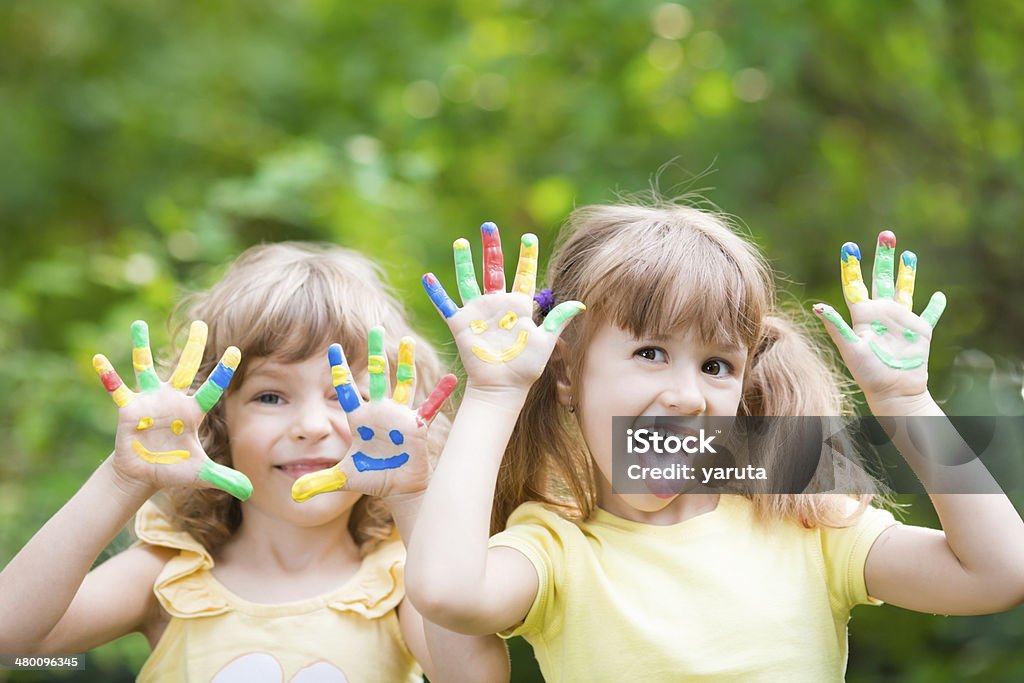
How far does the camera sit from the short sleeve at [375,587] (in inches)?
83.6

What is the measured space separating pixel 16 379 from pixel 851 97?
3.17 meters

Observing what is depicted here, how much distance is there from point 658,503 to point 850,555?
0.33 m

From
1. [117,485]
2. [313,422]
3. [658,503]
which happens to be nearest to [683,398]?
[658,503]

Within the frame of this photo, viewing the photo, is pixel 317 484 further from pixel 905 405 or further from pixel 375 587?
pixel 905 405

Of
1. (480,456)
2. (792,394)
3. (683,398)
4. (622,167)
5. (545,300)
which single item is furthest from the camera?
(622,167)

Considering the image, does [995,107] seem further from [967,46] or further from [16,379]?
[16,379]

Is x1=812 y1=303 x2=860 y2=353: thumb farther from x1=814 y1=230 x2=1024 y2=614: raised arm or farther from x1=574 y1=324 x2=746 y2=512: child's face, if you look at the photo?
x1=574 y1=324 x2=746 y2=512: child's face

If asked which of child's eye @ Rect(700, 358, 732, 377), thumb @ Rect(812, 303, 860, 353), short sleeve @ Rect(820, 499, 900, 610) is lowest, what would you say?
short sleeve @ Rect(820, 499, 900, 610)

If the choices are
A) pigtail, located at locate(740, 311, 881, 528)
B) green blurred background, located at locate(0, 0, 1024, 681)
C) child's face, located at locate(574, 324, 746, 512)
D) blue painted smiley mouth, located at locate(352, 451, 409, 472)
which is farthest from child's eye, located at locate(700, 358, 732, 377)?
green blurred background, located at locate(0, 0, 1024, 681)

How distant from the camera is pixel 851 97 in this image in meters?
4.21

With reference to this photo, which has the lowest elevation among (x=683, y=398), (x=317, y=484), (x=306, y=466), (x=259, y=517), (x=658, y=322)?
(x=259, y=517)

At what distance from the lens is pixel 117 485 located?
74.1 inches

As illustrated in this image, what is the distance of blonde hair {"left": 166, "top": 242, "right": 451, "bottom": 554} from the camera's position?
7.16ft

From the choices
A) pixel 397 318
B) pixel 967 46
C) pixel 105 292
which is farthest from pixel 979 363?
pixel 105 292
